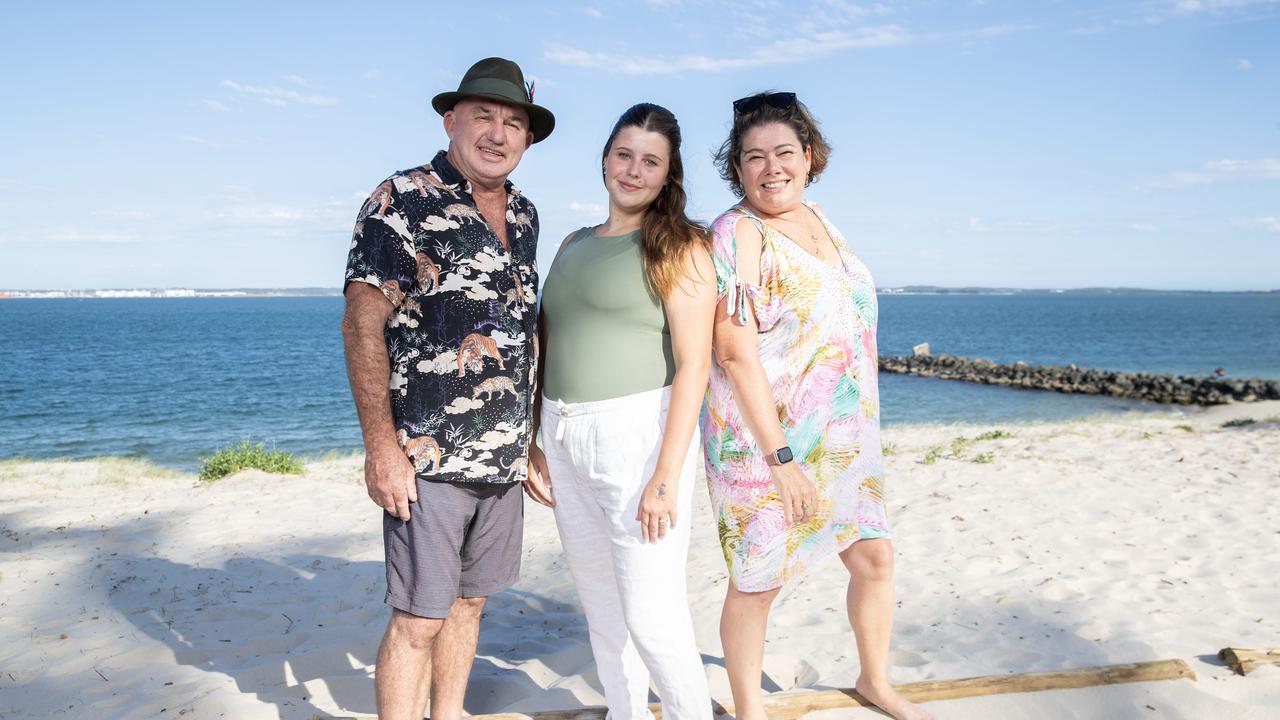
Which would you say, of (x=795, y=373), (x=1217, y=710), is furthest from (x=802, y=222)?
(x=1217, y=710)

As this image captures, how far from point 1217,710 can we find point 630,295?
2819 mm

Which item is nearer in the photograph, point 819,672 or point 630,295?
point 630,295

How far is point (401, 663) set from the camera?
280 cm

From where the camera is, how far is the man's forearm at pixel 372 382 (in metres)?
2.68

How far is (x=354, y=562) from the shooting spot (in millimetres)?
5859

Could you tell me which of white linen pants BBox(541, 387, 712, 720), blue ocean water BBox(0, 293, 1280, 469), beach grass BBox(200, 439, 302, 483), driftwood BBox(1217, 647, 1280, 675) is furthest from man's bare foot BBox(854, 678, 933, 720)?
blue ocean water BBox(0, 293, 1280, 469)

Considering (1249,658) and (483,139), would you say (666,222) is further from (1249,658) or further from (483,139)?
(1249,658)

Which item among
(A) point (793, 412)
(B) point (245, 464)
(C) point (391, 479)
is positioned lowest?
(B) point (245, 464)

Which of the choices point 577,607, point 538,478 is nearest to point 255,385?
point 577,607

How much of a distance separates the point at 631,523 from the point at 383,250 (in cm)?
125

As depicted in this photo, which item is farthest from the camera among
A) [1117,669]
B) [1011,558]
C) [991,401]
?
[991,401]

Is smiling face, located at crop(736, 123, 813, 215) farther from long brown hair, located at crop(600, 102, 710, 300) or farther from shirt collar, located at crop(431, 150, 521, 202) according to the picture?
shirt collar, located at crop(431, 150, 521, 202)

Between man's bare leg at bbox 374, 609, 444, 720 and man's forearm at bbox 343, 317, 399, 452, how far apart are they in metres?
0.64

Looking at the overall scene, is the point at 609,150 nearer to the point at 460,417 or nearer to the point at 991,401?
the point at 460,417
